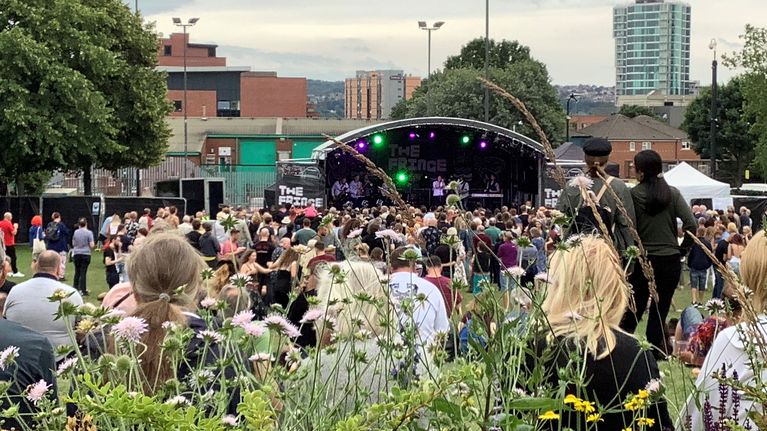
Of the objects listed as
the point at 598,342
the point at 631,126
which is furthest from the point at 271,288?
the point at 631,126

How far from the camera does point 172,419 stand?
1.57 metres

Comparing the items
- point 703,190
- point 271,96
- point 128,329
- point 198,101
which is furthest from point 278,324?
point 271,96

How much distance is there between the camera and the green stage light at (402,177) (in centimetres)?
4059

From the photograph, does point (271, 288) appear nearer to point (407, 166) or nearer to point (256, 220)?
point (256, 220)

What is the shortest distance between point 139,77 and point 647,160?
1639 inches

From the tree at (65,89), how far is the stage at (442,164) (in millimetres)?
9512

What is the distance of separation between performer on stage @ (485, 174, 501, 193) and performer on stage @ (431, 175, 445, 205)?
5.30ft

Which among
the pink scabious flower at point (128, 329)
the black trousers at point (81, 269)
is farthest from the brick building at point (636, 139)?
the pink scabious flower at point (128, 329)

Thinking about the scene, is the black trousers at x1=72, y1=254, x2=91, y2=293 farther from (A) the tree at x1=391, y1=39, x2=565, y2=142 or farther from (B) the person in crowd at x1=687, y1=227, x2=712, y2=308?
(A) the tree at x1=391, y1=39, x2=565, y2=142

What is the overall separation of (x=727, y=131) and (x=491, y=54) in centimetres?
2312

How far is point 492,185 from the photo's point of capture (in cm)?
4144

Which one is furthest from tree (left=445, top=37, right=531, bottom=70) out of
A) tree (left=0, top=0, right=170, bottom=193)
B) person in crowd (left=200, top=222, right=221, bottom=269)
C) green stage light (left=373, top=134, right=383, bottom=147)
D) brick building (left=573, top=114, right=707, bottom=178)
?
person in crowd (left=200, top=222, right=221, bottom=269)

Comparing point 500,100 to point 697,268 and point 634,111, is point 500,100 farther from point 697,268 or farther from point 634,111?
point 634,111

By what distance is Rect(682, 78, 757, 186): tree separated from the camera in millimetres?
88812
